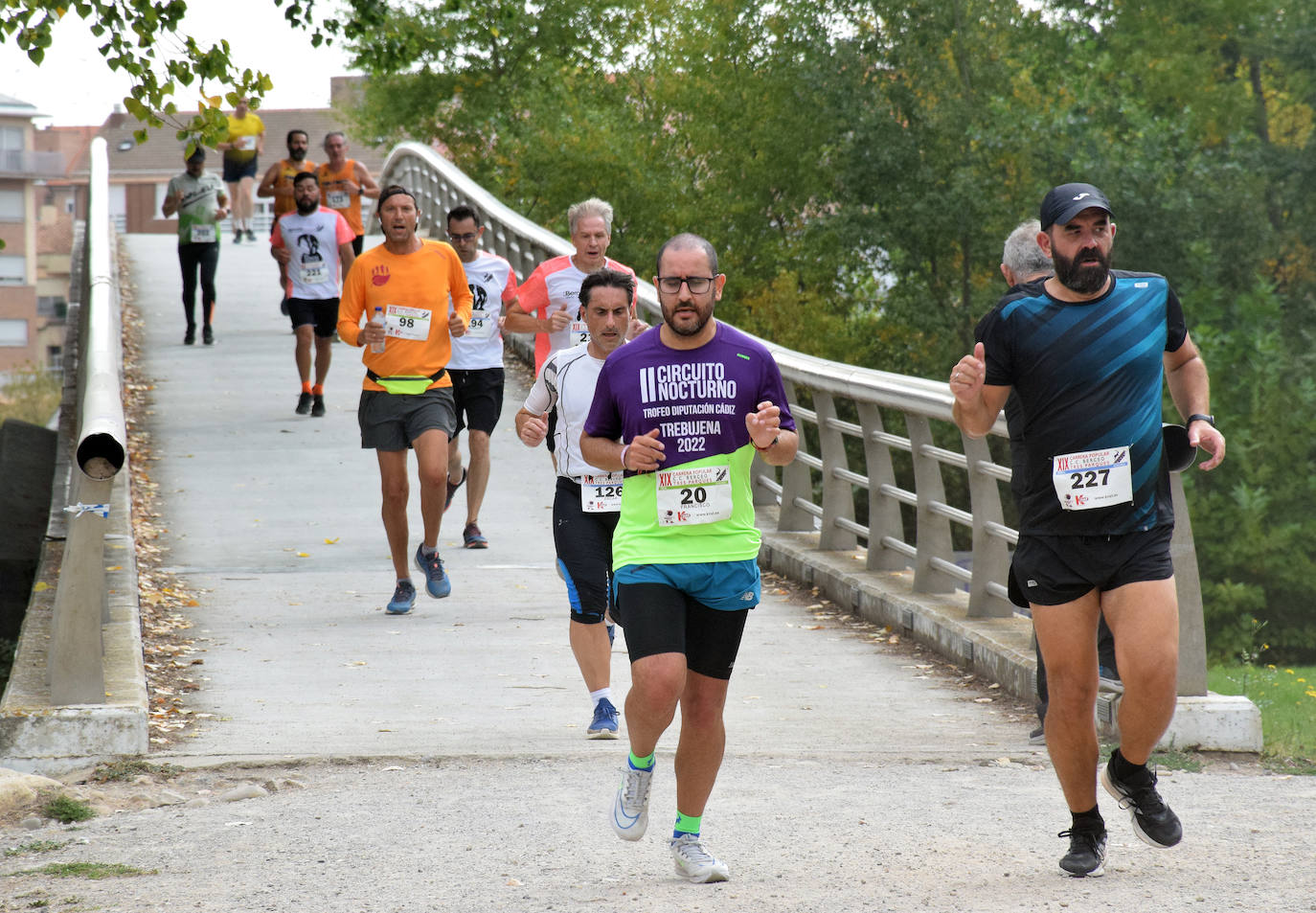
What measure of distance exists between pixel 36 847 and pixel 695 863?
1958 millimetres

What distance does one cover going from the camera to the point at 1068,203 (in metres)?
4.68

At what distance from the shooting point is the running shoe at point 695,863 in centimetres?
470

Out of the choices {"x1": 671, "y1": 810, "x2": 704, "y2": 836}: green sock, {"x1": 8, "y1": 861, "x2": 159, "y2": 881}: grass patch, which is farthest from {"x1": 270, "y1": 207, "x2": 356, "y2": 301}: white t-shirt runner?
{"x1": 671, "y1": 810, "x2": 704, "y2": 836}: green sock

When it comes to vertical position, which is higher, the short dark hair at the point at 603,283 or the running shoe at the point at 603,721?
the short dark hair at the point at 603,283

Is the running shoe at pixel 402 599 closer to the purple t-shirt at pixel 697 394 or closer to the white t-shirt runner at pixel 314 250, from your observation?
the purple t-shirt at pixel 697 394

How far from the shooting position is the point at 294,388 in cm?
1678

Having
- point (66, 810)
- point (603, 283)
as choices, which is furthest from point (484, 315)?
point (66, 810)

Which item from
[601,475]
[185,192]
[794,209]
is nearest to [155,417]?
[185,192]

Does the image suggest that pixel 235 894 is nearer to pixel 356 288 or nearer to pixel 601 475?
pixel 601 475

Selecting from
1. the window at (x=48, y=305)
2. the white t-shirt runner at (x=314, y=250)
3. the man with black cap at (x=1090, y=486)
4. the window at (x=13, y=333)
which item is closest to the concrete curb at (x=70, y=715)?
the man with black cap at (x=1090, y=486)

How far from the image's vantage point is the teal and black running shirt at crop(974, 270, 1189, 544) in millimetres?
4656

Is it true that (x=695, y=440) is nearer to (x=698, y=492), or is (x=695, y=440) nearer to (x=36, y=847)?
(x=698, y=492)

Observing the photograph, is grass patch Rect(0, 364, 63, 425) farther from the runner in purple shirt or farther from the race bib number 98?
the runner in purple shirt

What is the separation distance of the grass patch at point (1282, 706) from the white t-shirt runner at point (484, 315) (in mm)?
4627
